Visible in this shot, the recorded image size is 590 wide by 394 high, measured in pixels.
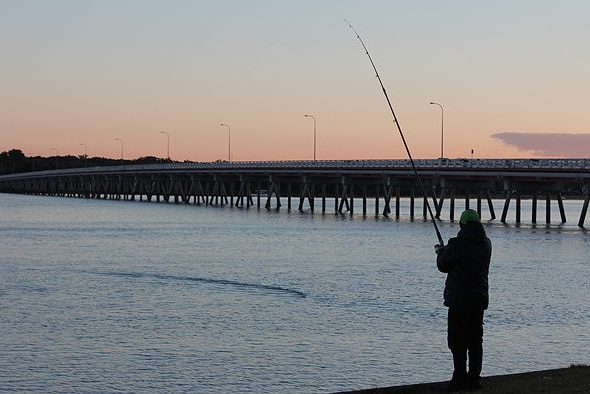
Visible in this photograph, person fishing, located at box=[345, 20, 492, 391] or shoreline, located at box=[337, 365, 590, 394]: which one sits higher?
person fishing, located at box=[345, 20, 492, 391]

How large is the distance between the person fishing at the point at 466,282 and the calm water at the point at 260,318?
422cm

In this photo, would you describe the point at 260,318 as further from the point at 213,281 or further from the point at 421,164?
the point at 421,164

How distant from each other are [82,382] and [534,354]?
9184mm

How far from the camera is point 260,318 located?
96.4 ft

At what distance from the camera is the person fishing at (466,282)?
15742mm

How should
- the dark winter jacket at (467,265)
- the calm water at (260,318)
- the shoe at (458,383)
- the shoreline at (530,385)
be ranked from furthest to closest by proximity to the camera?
the calm water at (260,318), the shoe at (458,383), the shoreline at (530,385), the dark winter jacket at (467,265)

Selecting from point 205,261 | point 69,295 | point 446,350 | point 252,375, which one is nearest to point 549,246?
point 205,261

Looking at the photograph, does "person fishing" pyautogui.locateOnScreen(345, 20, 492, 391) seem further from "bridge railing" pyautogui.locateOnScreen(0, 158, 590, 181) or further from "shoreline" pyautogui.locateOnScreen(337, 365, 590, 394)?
"bridge railing" pyautogui.locateOnScreen(0, 158, 590, 181)

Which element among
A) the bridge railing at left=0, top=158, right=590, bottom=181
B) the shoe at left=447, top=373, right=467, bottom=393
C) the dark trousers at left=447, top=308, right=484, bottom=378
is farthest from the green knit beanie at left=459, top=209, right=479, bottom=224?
the bridge railing at left=0, top=158, right=590, bottom=181

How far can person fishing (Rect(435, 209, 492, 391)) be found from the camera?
15.7 m

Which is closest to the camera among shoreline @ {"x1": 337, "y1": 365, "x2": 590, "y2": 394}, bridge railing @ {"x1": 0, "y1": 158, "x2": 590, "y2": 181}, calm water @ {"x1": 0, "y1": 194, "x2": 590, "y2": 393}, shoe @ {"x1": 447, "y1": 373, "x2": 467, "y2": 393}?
shoreline @ {"x1": 337, "y1": 365, "x2": 590, "y2": 394}

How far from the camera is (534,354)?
23938mm

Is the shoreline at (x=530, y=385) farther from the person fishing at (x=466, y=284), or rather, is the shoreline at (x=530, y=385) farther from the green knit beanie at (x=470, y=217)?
the green knit beanie at (x=470, y=217)

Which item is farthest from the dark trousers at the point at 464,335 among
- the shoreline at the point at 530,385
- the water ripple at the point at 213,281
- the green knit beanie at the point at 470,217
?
the water ripple at the point at 213,281
